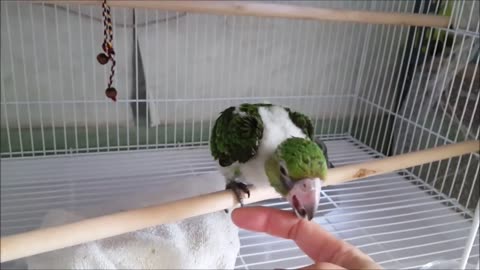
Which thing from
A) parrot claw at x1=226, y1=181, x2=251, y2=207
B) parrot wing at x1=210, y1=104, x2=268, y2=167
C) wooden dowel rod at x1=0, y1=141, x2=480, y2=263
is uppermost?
parrot wing at x1=210, y1=104, x2=268, y2=167

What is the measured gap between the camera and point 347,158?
4.43 feet

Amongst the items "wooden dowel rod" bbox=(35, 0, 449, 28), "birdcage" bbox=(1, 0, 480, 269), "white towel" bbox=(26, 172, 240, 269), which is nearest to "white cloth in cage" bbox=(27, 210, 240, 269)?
"white towel" bbox=(26, 172, 240, 269)

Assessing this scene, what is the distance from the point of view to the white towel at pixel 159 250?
740 mm

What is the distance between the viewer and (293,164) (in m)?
0.58

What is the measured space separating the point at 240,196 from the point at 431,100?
2.77 feet

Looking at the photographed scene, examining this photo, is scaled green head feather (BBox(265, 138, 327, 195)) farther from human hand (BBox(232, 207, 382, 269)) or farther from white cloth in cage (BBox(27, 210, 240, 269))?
white cloth in cage (BBox(27, 210, 240, 269))

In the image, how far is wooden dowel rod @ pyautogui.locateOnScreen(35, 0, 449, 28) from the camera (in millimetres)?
889

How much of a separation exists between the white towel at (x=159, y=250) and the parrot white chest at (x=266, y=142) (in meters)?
0.16

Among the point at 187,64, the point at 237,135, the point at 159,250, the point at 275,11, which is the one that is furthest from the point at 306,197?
the point at 187,64

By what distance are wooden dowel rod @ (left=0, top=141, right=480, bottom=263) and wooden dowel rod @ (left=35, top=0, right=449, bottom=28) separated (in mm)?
449

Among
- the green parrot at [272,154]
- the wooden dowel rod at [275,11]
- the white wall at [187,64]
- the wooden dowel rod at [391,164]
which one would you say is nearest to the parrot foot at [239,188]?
the green parrot at [272,154]

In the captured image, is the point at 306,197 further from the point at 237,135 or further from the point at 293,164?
the point at 237,135

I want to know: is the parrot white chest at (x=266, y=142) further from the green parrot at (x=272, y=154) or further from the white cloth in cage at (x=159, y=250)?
the white cloth in cage at (x=159, y=250)

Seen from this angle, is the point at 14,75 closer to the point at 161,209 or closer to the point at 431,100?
the point at 161,209
